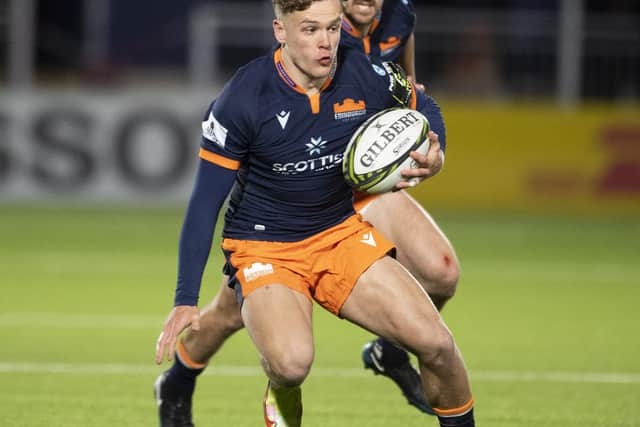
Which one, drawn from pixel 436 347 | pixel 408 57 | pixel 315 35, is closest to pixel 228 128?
pixel 315 35

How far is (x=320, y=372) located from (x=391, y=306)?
7.28 ft

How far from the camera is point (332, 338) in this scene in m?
8.10

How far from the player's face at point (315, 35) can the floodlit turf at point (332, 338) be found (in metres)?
1.82

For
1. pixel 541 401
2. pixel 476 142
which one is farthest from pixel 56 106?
pixel 541 401

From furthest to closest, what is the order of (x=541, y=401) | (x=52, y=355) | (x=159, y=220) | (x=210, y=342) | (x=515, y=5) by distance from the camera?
(x=515, y=5) → (x=159, y=220) → (x=52, y=355) → (x=541, y=401) → (x=210, y=342)

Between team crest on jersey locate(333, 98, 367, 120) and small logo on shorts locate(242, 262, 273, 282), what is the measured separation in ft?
2.33

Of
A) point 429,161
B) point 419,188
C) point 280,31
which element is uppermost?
point 280,31

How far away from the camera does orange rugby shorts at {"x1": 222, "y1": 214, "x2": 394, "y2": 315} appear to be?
5059 mm

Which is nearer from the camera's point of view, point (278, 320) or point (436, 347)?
point (436, 347)

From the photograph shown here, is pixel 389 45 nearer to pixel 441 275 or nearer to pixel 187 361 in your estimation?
pixel 441 275

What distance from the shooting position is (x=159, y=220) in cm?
1506

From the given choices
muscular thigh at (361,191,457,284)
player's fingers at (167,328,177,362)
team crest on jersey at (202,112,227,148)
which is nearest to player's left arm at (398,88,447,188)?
muscular thigh at (361,191,457,284)

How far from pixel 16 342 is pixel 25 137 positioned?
8.20m

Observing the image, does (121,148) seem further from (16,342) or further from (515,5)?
(16,342)
